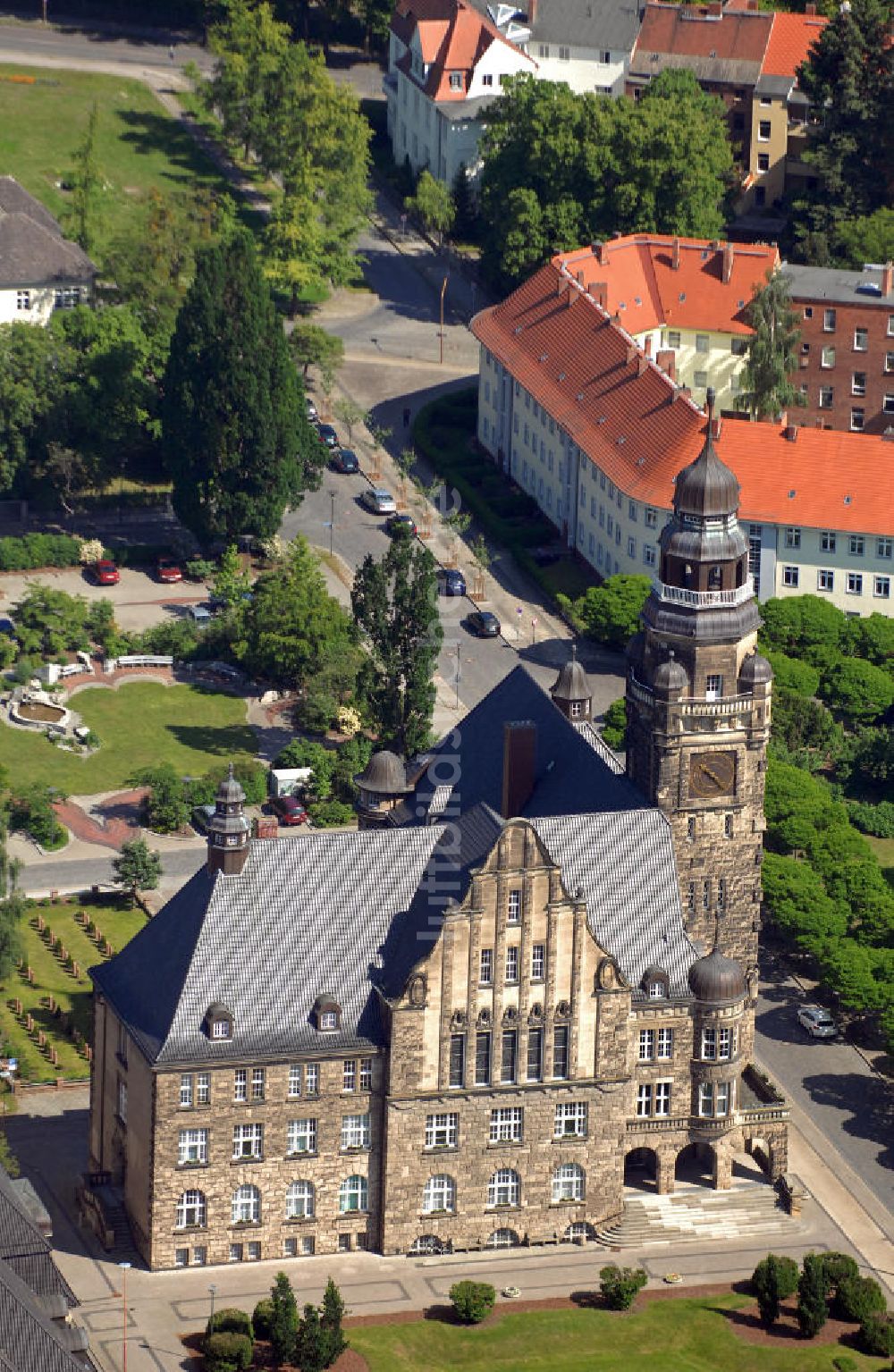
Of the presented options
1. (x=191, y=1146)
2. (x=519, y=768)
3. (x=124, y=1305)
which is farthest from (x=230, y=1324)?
(x=519, y=768)

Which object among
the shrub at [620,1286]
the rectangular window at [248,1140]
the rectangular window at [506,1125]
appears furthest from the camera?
the rectangular window at [506,1125]

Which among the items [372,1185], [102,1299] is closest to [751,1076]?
[372,1185]

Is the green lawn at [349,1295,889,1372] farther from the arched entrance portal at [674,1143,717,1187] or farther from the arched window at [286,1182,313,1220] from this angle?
the arched entrance portal at [674,1143,717,1187]

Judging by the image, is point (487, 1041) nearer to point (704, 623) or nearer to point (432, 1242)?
point (432, 1242)

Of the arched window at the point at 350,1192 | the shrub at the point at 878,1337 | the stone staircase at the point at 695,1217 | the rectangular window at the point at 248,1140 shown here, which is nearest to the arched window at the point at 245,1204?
the rectangular window at the point at 248,1140

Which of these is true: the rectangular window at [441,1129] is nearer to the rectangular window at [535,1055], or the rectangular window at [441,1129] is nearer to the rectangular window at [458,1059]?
the rectangular window at [458,1059]
